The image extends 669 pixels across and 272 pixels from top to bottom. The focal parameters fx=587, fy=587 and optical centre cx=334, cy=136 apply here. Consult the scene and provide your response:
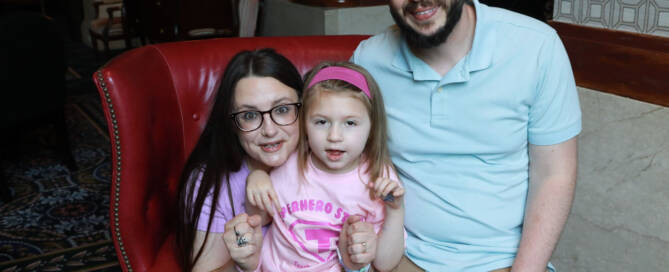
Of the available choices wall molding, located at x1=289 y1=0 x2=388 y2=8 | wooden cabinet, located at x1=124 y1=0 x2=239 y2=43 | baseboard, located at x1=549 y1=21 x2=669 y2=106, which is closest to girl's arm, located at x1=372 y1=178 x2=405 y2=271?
baseboard, located at x1=549 y1=21 x2=669 y2=106

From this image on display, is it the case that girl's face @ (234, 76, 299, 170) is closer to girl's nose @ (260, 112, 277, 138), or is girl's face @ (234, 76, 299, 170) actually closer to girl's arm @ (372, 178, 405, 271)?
girl's nose @ (260, 112, 277, 138)

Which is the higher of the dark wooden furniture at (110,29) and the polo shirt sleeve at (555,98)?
the polo shirt sleeve at (555,98)

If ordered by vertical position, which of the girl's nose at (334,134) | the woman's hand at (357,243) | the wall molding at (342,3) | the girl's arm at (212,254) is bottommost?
the girl's arm at (212,254)

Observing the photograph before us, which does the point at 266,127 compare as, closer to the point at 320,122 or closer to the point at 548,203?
the point at 320,122

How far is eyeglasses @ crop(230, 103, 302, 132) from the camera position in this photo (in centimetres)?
149

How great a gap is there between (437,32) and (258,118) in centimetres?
49

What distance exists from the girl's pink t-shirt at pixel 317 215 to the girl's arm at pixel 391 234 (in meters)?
0.07

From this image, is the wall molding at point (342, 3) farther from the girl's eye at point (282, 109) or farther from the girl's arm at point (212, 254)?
the girl's arm at point (212, 254)

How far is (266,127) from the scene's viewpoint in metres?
1.46

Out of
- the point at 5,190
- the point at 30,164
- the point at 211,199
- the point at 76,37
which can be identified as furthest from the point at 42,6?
the point at 211,199

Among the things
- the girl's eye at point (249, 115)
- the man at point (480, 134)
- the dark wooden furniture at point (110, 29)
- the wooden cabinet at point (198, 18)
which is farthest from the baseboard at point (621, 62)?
the dark wooden furniture at point (110, 29)

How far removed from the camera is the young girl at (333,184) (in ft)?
4.63

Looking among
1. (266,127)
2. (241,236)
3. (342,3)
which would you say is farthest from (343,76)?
(342,3)

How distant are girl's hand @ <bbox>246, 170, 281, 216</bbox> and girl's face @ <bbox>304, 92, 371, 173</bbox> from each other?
146 millimetres
